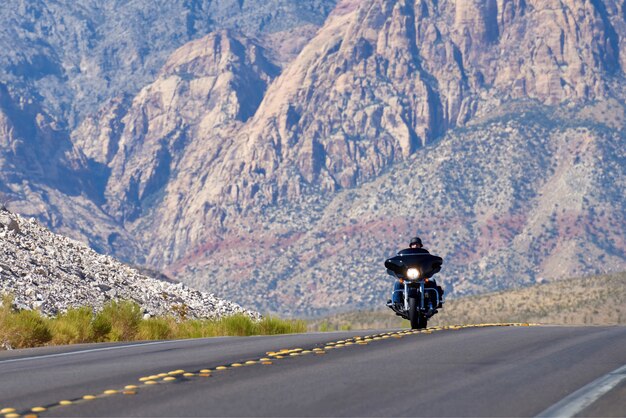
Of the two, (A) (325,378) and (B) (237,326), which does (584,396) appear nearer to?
(A) (325,378)

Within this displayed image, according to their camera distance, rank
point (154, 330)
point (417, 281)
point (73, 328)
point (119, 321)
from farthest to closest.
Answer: point (154, 330)
point (119, 321)
point (417, 281)
point (73, 328)

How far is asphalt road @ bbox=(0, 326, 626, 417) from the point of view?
1071 cm

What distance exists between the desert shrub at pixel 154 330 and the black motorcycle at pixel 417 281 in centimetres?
506

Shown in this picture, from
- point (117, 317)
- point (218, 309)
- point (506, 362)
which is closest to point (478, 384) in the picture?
point (506, 362)

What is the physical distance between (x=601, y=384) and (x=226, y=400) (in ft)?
12.9

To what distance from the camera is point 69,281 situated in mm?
29594

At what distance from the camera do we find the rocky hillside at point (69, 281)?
27.7 meters

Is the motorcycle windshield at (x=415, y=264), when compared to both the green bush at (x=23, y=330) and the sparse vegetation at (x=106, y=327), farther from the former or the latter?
the green bush at (x=23, y=330)

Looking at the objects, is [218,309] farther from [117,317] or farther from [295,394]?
[295,394]

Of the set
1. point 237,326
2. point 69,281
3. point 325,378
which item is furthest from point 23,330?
point 325,378

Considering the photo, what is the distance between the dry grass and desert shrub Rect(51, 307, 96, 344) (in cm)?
4569

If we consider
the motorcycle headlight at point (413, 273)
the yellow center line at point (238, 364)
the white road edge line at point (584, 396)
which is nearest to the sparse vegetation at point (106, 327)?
the motorcycle headlight at point (413, 273)

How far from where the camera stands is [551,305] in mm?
88625

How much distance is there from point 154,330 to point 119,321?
87cm
